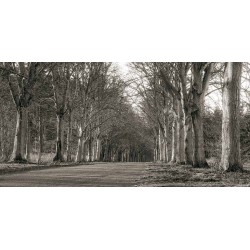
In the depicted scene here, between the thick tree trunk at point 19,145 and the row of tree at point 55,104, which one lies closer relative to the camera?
the thick tree trunk at point 19,145

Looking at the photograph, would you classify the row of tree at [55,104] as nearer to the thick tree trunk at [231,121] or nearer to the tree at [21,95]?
the tree at [21,95]

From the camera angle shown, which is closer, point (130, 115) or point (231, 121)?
point (231, 121)

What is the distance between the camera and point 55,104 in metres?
20.4

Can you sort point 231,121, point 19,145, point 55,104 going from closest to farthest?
point 231,121 < point 19,145 < point 55,104

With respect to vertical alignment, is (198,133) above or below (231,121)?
below

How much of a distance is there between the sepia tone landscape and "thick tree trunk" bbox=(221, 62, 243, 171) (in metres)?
0.02

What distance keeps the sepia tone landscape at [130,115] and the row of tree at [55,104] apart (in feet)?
0.16

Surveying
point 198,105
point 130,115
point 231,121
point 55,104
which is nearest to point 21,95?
point 55,104

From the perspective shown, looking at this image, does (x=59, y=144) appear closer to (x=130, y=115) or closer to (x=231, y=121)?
(x=130, y=115)

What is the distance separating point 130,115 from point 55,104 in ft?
28.8

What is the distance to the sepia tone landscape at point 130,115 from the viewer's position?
1040cm

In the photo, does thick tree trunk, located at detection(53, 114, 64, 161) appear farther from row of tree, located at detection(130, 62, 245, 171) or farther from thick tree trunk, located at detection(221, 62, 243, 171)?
thick tree trunk, located at detection(221, 62, 243, 171)

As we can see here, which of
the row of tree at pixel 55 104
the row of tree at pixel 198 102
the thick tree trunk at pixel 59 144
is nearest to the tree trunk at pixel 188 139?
the row of tree at pixel 198 102
